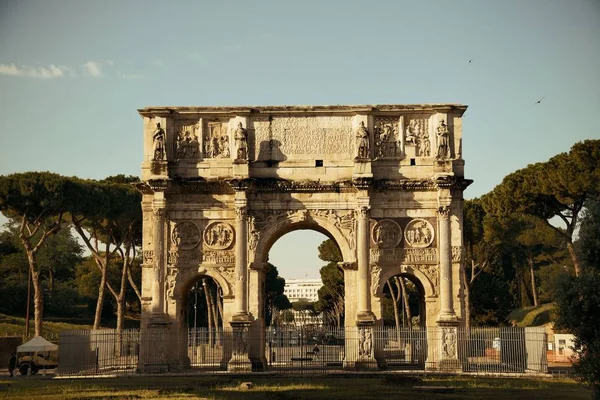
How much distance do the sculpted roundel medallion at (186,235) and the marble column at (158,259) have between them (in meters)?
0.56

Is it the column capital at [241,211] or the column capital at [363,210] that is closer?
the column capital at [363,210]

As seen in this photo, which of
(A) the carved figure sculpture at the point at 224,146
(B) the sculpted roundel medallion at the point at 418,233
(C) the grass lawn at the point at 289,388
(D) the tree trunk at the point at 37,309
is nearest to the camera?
(C) the grass lawn at the point at 289,388

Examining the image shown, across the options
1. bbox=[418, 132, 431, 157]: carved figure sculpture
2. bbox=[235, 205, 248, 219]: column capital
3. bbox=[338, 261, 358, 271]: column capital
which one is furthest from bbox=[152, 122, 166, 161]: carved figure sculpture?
bbox=[418, 132, 431, 157]: carved figure sculpture

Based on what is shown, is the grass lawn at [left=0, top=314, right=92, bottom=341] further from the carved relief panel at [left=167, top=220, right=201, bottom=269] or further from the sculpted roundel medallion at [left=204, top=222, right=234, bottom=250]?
the sculpted roundel medallion at [left=204, top=222, right=234, bottom=250]

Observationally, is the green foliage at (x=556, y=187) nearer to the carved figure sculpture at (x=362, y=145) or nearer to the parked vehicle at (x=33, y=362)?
the carved figure sculpture at (x=362, y=145)

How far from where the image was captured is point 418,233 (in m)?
33.2

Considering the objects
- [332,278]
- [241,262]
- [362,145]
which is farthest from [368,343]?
[332,278]

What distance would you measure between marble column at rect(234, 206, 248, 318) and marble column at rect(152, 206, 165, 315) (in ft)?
9.06

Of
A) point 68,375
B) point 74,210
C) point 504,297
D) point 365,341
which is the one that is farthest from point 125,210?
point 504,297

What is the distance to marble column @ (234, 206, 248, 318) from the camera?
3253cm

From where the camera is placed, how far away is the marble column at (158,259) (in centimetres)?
3278

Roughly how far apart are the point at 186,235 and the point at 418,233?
867cm

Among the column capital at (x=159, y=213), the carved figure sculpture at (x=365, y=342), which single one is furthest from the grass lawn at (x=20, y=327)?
the carved figure sculpture at (x=365, y=342)

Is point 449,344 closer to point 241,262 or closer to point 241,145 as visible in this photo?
point 241,262
